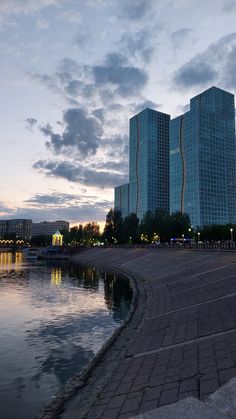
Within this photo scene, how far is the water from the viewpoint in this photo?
50.0ft

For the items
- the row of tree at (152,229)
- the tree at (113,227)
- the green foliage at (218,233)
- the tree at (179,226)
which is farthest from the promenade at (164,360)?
the tree at (113,227)

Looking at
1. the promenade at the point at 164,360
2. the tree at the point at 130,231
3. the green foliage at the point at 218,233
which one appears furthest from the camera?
the tree at the point at 130,231

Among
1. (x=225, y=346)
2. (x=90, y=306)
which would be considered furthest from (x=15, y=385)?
(x=90, y=306)

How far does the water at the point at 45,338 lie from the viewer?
1524 centimetres

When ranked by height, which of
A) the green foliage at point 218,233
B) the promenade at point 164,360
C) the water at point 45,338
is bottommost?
the water at point 45,338

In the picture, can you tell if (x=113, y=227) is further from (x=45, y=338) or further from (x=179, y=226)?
(x=45, y=338)

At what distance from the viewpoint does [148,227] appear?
511ft

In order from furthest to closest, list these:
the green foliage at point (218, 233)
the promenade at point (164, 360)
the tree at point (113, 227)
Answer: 1. the tree at point (113, 227)
2. the green foliage at point (218, 233)
3. the promenade at point (164, 360)

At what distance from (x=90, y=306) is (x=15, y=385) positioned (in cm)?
2054

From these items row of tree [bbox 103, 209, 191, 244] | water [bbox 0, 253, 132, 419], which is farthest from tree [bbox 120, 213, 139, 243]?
water [bbox 0, 253, 132, 419]

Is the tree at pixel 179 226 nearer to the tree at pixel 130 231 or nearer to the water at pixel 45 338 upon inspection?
the tree at pixel 130 231

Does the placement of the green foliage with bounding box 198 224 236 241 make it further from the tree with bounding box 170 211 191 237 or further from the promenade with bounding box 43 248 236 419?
the promenade with bounding box 43 248 236 419

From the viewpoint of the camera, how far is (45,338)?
77.5 feet

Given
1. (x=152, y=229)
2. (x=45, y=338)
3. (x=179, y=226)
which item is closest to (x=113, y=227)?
(x=152, y=229)
